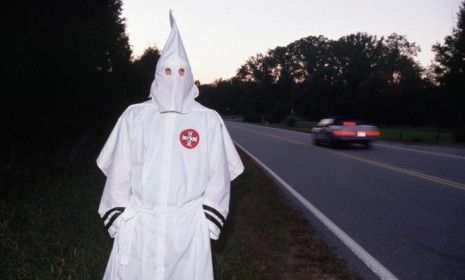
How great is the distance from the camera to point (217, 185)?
2.68 metres

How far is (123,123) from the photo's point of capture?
2.74 m

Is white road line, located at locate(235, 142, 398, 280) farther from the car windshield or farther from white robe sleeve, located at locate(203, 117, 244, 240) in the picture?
the car windshield

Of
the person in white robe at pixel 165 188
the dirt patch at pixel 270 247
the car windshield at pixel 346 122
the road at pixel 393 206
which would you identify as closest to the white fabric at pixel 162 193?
the person in white robe at pixel 165 188

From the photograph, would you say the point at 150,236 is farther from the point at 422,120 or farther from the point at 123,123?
the point at 422,120

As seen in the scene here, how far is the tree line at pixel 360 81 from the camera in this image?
4538 centimetres

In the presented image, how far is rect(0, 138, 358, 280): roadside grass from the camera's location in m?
4.48

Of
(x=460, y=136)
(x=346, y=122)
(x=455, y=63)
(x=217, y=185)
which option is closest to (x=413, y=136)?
(x=460, y=136)

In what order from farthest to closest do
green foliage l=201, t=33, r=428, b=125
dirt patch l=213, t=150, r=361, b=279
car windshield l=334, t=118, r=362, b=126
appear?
green foliage l=201, t=33, r=428, b=125 → car windshield l=334, t=118, r=362, b=126 → dirt patch l=213, t=150, r=361, b=279

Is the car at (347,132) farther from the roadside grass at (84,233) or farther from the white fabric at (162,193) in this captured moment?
the white fabric at (162,193)

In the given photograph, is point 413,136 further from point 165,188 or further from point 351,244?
point 165,188

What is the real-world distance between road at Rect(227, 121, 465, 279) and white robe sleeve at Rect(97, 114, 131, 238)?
10.3 ft

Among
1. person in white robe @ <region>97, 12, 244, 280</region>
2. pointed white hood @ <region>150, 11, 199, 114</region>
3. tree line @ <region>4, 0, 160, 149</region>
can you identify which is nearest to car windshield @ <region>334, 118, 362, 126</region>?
tree line @ <region>4, 0, 160, 149</region>

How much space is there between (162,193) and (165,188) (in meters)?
0.03

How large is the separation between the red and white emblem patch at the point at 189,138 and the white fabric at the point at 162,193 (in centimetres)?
2
